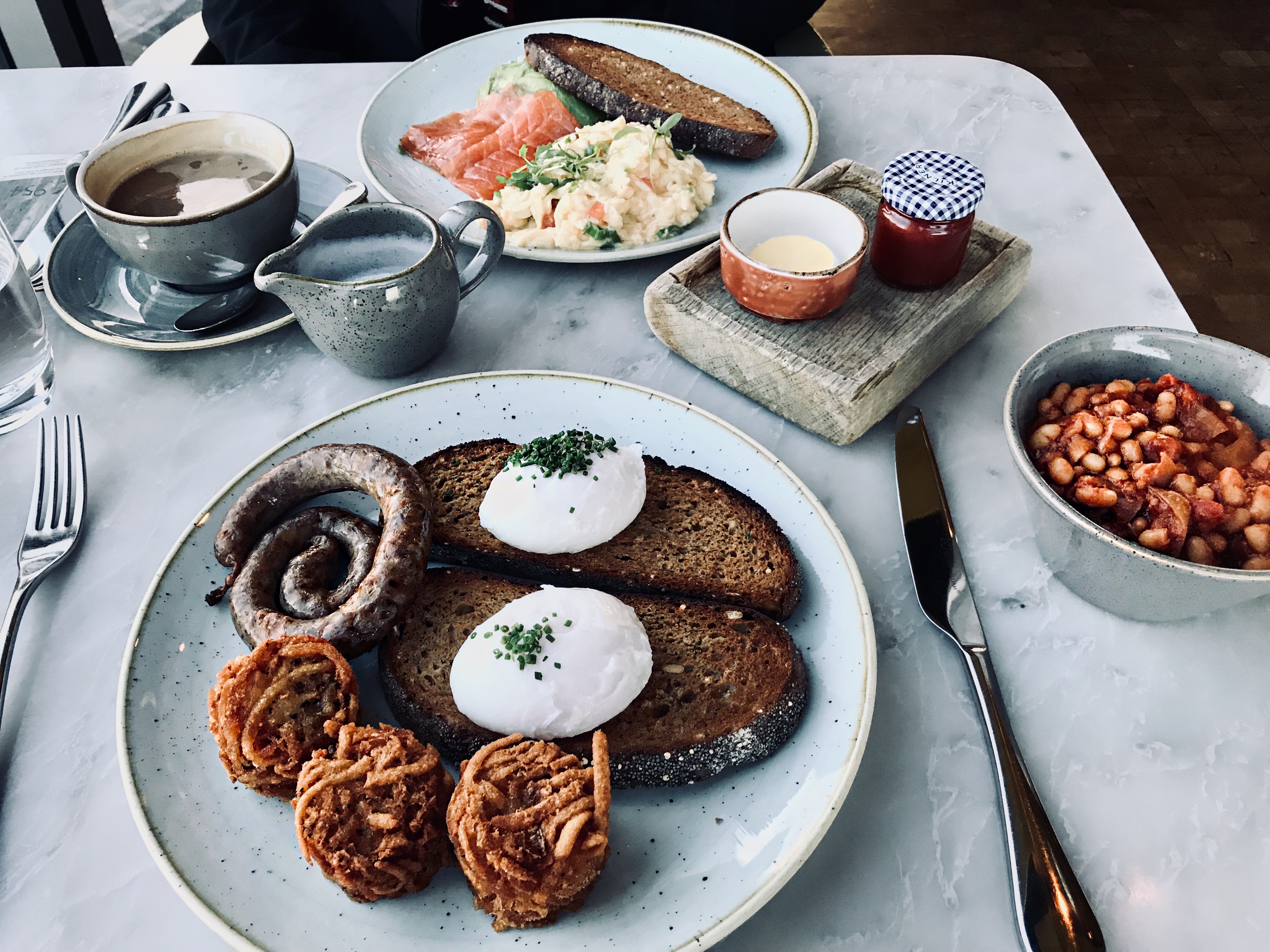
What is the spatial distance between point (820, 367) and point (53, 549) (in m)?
1.46

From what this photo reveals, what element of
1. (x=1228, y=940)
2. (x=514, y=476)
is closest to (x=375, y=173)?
(x=514, y=476)

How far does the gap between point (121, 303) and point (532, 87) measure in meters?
1.30

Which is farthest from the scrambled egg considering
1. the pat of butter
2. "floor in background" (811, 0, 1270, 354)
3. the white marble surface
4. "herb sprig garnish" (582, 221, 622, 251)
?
"floor in background" (811, 0, 1270, 354)

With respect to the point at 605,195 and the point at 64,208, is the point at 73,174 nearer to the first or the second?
the point at 64,208

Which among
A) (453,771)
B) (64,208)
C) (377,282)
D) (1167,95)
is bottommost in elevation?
(1167,95)

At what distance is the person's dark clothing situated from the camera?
312cm

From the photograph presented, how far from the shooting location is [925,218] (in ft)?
5.57

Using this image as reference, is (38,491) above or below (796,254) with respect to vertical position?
below

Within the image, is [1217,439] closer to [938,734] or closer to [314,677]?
[938,734]

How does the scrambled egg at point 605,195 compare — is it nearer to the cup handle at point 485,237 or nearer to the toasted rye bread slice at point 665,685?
the cup handle at point 485,237

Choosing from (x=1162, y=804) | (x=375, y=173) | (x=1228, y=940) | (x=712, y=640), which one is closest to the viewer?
(x=1228, y=940)

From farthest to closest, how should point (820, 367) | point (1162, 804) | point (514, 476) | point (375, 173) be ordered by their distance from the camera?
point (375, 173)
point (820, 367)
point (514, 476)
point (1162, 804)

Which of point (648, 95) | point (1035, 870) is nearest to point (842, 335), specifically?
point (1035, 870)

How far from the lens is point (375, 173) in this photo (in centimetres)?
225
